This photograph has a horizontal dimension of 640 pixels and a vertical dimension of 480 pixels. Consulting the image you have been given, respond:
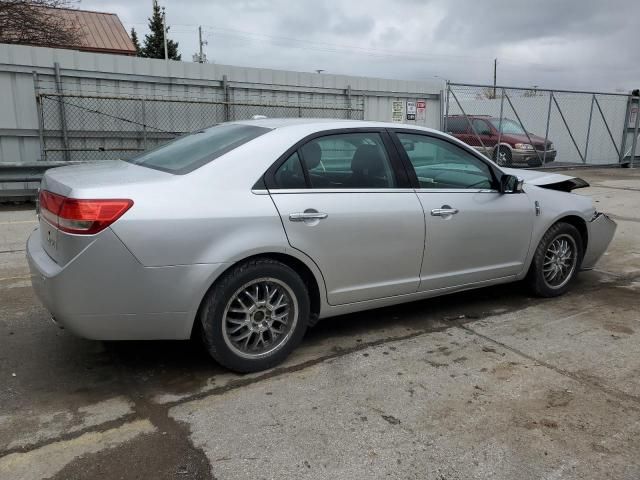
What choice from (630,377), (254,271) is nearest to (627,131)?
(630,377)

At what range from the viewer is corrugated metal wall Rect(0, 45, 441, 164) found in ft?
33.8

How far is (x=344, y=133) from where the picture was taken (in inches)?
152

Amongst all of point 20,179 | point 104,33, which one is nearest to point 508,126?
point 20,179

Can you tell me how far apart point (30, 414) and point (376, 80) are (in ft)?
42.3

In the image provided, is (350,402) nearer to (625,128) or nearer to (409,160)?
(409,160)

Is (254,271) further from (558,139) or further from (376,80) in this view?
(558,139)

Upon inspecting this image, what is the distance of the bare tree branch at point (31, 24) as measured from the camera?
19484 mm

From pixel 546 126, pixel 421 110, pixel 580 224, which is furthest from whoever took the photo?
pixel 546 126

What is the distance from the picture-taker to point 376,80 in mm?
14398

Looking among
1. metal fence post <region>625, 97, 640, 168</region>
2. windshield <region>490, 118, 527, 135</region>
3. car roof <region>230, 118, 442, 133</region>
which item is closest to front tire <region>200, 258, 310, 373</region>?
car roof <region>230, 118, 442, 133</region>

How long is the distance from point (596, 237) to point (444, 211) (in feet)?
6.74

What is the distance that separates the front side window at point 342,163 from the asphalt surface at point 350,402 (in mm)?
1171

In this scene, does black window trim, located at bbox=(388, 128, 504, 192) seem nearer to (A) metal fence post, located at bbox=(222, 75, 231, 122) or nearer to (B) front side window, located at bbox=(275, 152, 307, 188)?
(B) front side window, located at bbox=(275, 152, 307, 188)

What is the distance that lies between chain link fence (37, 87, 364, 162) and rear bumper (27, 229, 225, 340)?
28.2 ft
